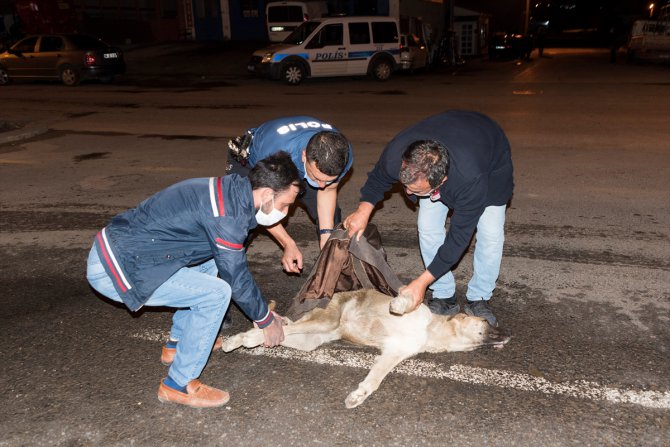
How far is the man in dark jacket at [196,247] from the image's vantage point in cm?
296

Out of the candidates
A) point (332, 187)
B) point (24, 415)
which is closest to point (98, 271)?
point (24, 415)

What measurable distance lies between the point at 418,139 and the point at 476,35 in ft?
101

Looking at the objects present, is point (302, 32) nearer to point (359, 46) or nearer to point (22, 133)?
point (359, 46)

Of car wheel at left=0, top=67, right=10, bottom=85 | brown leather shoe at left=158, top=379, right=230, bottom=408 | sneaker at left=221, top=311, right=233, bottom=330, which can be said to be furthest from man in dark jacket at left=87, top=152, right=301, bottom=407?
car wheel at left=0, top=67, right=10, bottom=85

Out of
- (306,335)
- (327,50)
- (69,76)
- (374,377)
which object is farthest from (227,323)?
(69,76)

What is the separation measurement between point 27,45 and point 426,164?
21.5 metres

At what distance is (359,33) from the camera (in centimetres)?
2003

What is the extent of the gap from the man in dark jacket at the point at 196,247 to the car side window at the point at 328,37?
17.5 m

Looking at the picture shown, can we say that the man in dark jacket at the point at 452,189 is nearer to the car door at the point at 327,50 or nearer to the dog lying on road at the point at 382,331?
the dog lying on road at the point at 382,331

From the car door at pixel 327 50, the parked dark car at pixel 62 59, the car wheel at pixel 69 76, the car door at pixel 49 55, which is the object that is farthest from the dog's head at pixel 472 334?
the car door at pixel 49 55

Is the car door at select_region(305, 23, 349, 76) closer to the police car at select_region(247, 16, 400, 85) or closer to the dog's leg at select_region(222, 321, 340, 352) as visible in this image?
the police car at select_region(247, 16, 400, 85)

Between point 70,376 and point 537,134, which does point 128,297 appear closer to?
point 70,376

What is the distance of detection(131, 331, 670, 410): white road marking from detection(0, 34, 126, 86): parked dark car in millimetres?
18303

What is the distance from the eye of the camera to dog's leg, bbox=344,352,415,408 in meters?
3.37
